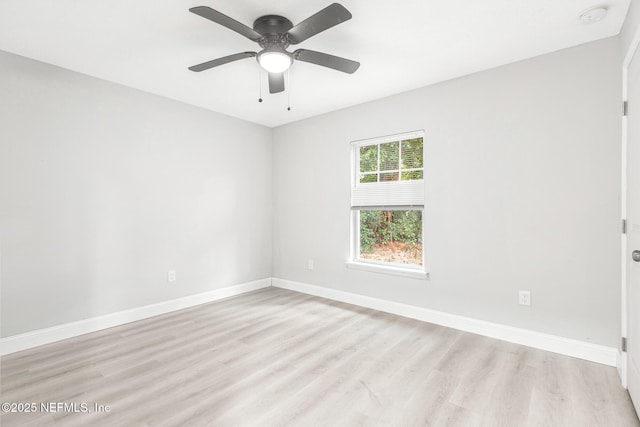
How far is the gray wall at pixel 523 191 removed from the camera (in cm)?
239

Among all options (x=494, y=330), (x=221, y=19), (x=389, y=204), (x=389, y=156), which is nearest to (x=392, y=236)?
(x=389, y=204)

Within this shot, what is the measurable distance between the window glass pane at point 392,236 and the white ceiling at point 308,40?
4.76 ft

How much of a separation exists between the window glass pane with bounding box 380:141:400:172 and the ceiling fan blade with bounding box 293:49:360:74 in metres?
1.55

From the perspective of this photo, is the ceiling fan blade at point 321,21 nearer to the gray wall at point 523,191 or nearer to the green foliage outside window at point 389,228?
the gray wall at point 523,191

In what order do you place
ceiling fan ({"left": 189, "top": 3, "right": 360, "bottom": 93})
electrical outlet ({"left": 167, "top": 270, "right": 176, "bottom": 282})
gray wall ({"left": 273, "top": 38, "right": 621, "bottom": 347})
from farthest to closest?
electrical outlet ({"left": 167, "top": 270, "right": 176, "bottom": 282})
gray wall ({"left": 273, "top": 38, "right": 621, "bottom": 347})
ceiling fan ({"left": 189, "top": 3, "right": 360, "bottom": 93})

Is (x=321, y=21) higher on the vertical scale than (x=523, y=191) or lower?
higher

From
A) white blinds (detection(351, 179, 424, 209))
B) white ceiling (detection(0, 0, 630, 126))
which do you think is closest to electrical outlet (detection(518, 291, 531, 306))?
white blinds (detection(351, 179, 424, 209))

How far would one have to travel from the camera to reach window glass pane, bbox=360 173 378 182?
12.6ft

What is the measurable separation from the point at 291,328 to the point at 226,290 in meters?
1.47

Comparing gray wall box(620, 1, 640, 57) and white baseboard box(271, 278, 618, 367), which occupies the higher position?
gray wall box(620, 1, 640, 57)

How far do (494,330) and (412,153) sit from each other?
1.95 m

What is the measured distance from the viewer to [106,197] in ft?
10.3

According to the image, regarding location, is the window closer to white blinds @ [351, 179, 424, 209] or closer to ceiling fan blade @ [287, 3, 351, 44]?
white blinds @ [351, 179, 424, 209]

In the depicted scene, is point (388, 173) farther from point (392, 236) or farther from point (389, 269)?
point (389, 269)
